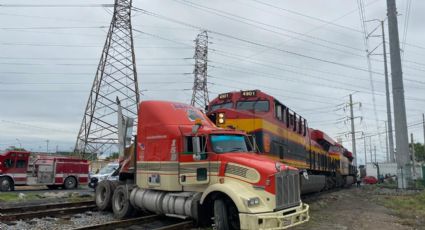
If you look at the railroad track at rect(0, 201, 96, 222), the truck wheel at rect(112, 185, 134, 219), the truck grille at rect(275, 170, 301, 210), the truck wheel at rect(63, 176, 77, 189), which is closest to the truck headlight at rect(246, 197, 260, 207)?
the truck grille at rect(275, 170, 301, 210)

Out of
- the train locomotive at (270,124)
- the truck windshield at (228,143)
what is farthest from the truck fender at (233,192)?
the train locomotive at (270,124)

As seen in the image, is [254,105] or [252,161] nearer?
[252,161]

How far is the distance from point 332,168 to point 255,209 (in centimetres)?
2426

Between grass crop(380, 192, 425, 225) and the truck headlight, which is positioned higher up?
the truck headlight

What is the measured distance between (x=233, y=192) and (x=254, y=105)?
260 inches

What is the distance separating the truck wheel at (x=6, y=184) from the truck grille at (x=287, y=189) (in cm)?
2301

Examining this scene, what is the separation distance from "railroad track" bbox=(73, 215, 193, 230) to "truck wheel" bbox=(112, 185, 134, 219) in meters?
0.80

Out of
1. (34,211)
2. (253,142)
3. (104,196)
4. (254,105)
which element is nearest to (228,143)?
(253,142)

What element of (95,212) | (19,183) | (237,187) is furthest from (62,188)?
(237,187)

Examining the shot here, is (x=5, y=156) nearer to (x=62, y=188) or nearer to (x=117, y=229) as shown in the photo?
(x=62, y=188)

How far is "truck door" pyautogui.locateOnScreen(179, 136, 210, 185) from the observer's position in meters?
11.3

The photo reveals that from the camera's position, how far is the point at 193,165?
37.8 feet

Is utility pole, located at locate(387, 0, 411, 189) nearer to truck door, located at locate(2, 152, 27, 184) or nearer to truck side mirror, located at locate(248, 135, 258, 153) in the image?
truck side mirror, located at locate(248, 135, 258, 153)

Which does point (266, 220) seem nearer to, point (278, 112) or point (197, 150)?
point (197, 150)
